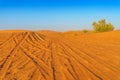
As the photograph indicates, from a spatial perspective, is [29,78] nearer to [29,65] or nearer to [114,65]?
[29,65]

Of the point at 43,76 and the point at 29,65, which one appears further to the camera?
the point at 29,65

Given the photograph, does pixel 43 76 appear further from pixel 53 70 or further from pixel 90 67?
pixel 90 67

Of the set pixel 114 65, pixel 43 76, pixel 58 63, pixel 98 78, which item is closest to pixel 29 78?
pixel 43 76

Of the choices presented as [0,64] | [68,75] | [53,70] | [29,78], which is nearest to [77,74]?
[68,75]

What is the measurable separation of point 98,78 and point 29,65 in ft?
11.8

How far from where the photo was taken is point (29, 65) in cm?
1178

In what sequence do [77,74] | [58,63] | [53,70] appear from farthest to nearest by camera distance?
[58,63]
[53,70]
[77,74]

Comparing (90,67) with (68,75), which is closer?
(68,75)

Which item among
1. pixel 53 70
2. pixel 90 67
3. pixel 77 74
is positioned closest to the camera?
pixel 77 74

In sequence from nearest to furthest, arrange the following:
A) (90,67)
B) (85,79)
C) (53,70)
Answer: (85,79) < (53,70) < (90,67)

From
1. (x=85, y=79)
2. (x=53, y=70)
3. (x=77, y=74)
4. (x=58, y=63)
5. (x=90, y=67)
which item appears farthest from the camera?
(x=58, y=63)

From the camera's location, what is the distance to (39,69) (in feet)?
35.5

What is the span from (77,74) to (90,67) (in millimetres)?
1762

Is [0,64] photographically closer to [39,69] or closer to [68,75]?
[39,69]
